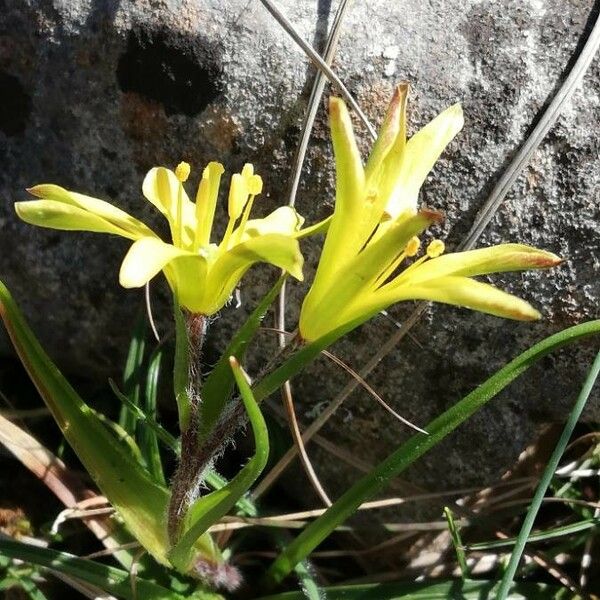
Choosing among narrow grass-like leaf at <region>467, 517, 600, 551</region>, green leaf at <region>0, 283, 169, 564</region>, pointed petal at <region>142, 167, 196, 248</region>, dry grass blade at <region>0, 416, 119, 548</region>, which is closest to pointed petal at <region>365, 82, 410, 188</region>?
pointed petal at <region>142, 167, 196, 248</region>

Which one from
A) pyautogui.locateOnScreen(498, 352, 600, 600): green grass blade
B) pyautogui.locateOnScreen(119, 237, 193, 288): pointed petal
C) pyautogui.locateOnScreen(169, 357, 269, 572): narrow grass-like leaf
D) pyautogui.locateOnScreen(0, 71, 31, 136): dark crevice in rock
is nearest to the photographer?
pyautogui.locateOnScreen(119, 237, 193, 288): pointed petal

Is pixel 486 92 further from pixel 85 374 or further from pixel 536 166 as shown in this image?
pixel 85 374

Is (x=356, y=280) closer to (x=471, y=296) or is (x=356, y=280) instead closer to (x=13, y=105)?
(x=471, y=296)

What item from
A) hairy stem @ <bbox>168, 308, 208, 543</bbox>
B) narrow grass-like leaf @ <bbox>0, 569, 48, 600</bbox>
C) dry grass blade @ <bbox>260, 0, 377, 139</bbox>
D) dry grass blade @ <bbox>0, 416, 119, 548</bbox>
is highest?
dry grass blade @ <bbox>260, 0, 377, 139</bbox>

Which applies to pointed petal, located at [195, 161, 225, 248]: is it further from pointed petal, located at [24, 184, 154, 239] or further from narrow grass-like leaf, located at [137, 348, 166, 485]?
narrow grass-like leaf, located at [137, 348, 166, 485]

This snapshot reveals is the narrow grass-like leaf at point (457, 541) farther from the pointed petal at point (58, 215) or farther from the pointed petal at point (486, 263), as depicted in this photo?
the pointed petal at point (58, 215)

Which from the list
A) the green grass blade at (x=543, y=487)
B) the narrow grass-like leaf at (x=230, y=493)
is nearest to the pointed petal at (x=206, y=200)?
the narrow grass-like leaf at (x=230, y=493)
